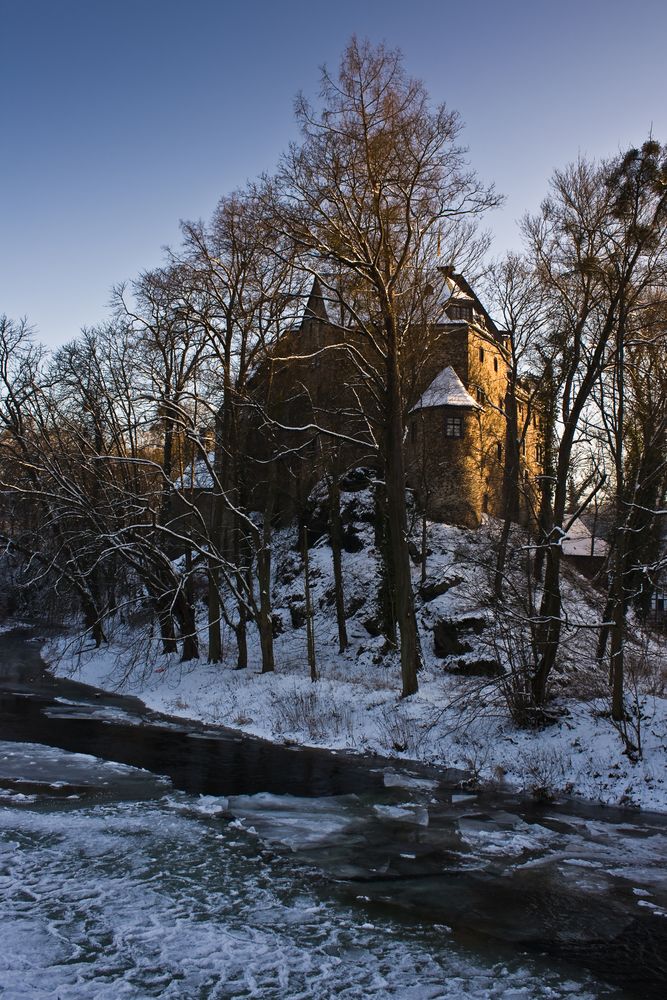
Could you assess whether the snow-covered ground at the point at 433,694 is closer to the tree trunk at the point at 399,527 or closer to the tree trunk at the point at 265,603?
the tree trunk at the point at 399,527

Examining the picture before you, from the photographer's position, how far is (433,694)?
58.4 ft

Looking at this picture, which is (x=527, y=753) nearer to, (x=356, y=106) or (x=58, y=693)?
(x=356, y=106)

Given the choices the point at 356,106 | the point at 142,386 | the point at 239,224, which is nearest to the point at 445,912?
the point at 356,106

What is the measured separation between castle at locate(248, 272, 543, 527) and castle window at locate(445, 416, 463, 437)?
5cm

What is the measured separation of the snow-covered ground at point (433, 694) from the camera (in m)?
13.4

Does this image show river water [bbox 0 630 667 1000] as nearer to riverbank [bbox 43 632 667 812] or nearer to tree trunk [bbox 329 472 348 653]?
riverbank [bbox 43 632 667 812]

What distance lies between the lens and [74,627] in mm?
37062

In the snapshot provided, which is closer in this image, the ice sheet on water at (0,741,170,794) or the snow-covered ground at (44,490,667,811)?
the ice sheet on water at (0,741,170,794)

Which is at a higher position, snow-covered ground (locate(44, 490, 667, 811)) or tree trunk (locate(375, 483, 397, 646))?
tree trunk (locate(375, 483, 397, 646))

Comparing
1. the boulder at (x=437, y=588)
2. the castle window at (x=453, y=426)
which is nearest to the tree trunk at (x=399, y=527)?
the boulder at (x=437, y=588)

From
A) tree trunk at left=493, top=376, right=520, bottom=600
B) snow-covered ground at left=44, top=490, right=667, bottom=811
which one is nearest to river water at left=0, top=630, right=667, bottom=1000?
snow-covered ground at left=44, top=490, right=667, bottom=811

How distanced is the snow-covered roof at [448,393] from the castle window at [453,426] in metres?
0.85

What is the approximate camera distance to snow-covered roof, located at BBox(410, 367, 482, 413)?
38.3m

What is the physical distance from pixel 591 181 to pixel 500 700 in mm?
10592
